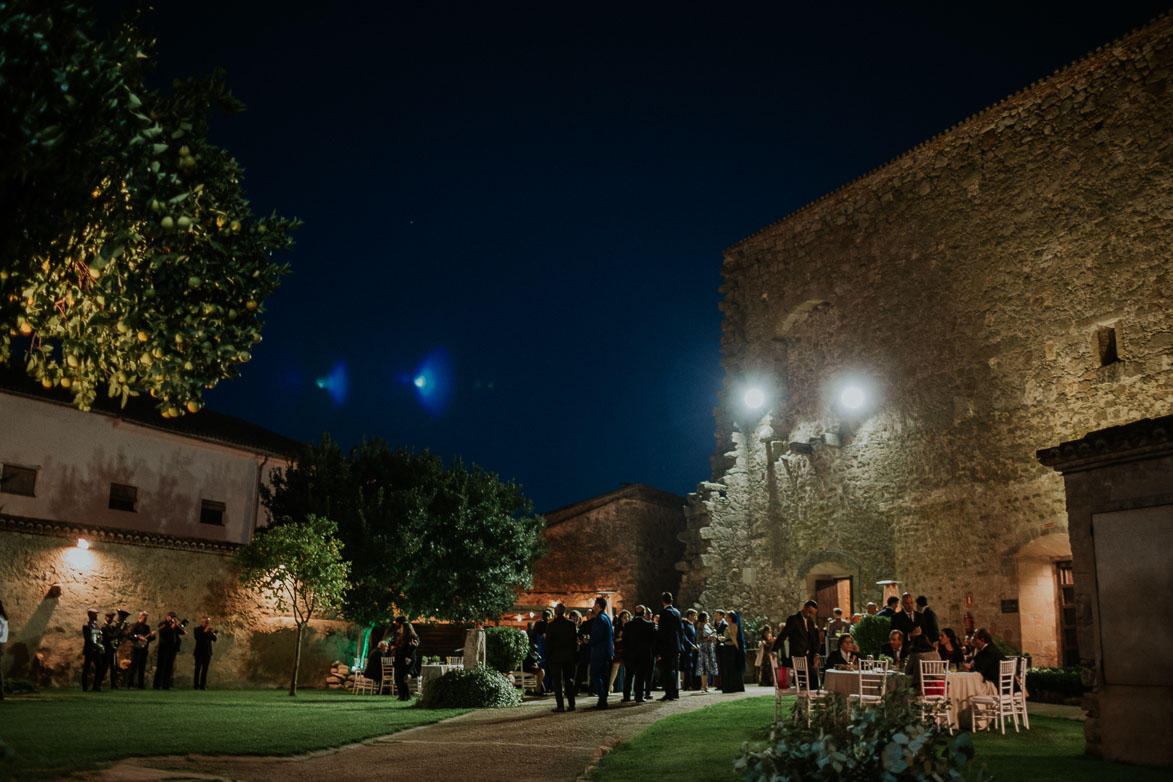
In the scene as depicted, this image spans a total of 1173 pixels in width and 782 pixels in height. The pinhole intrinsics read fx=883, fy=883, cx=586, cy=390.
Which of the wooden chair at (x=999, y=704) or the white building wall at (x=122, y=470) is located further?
the white building wall at (x=122, y=470)

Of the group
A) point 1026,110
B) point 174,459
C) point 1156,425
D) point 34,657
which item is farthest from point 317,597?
point 1026,110

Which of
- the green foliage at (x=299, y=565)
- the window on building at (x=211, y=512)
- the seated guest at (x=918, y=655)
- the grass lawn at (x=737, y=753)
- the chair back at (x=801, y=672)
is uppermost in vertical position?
the window on building at (x=211, y=512)

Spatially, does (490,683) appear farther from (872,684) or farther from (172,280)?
(172,280)

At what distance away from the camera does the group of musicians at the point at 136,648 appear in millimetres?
17172

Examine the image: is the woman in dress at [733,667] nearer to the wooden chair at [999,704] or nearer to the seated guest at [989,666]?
the seated guest at [989,666]

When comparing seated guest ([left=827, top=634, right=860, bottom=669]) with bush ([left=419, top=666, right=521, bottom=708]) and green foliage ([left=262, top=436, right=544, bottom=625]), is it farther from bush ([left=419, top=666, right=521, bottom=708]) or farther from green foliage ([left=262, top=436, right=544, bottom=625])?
green foliage ([left=262, top=436, right=544, bottom=625])

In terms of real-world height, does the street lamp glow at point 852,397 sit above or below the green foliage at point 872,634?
above

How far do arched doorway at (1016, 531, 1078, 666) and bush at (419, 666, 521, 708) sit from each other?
9733 millimetres

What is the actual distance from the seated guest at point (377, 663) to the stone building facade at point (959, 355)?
8.59 m

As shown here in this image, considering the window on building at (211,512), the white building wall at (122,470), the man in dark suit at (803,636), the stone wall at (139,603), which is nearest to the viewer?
the man in dark suit at (803,636)

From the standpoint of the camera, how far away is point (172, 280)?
7.45 meters

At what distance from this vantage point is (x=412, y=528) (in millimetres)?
24062

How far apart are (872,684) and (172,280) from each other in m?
8.36

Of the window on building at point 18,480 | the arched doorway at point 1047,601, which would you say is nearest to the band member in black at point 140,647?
the window on building at point 18,480
